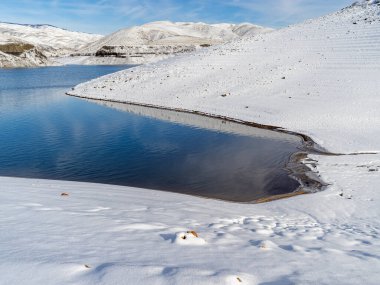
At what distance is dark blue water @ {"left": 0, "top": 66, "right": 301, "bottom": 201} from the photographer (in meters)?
14.8

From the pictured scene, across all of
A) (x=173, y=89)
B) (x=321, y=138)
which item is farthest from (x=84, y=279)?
(x=173, y=89)

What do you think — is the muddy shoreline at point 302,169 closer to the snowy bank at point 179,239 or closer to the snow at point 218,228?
the snow at point 218,228

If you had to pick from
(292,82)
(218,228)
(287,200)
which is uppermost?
(292,82)

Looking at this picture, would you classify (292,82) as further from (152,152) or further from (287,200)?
(287,200)

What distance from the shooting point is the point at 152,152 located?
64.4 feet

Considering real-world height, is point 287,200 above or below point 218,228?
below

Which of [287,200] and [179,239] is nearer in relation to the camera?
[179,239]

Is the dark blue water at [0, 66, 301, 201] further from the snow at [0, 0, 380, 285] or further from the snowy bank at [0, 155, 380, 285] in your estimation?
the snowy bank at [0, 155, 380, 285]

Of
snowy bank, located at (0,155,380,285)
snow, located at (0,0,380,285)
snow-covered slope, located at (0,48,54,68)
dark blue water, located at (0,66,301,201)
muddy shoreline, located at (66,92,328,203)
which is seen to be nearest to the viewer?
snowy bank, located at (0,155,380,285)

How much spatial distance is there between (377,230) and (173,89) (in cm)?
3131

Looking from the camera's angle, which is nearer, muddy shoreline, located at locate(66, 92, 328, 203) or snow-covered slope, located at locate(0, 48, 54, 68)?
muddy shoreline, located at locate(66, 92, 328, 203)

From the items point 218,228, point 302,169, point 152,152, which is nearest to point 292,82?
point 302,169

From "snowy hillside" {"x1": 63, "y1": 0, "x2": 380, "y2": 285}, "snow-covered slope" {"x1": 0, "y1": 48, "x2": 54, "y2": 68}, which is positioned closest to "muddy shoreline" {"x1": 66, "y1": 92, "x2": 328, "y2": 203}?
"snowy hillside" {"x1": 63, "y1": 0, "x2": 380, "y2": 285}

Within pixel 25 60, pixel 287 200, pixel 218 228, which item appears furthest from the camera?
pixel 25 60
